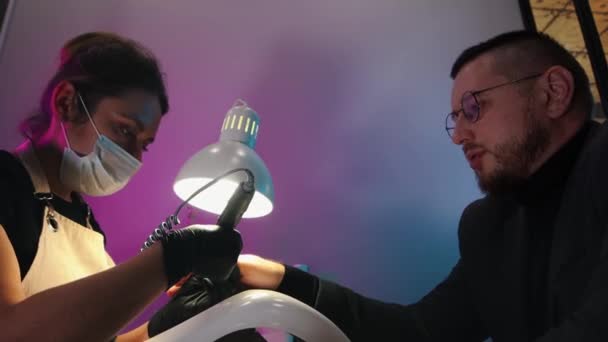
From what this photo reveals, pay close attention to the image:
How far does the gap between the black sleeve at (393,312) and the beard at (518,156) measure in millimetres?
301

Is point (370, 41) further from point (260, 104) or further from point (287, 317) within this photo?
point (287, 317)

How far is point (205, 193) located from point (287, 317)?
347mm

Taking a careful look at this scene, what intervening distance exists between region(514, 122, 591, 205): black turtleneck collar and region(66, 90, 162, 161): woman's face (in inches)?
34.0

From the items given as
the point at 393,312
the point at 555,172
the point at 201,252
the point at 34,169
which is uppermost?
the point at 34,169

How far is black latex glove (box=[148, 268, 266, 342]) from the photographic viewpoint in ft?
2.16

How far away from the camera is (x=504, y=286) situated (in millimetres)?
926

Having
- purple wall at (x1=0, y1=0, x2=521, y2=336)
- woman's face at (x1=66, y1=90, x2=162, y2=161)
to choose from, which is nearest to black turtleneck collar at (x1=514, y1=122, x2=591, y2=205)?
purple wall at (x1=0, y1=0, x2=521, y2=336)

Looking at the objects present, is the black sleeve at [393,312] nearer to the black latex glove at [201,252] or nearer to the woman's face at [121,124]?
the black latex glove at [201,252]

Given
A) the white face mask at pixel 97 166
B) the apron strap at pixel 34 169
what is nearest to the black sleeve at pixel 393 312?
the white face mask at pixel 97 166

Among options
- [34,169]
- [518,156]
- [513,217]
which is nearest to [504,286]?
[513,217]

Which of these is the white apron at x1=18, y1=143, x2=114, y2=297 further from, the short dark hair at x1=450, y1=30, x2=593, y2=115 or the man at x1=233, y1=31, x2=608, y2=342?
the short dark hair at x1=450, y1=30, x2=593, y2=115

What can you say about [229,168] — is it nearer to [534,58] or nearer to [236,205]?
[236,205]

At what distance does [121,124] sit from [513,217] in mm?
932

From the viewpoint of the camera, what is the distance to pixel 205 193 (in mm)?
870
